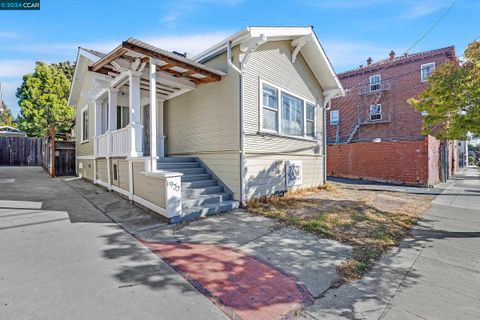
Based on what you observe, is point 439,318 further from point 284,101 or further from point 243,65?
point 284,101

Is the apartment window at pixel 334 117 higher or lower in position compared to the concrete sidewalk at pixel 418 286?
higher

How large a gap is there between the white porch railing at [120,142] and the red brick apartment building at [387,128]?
12.4 meters

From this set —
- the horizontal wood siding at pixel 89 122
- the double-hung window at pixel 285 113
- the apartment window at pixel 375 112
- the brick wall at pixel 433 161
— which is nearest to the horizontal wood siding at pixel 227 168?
the double-hung window at pixel 285 113

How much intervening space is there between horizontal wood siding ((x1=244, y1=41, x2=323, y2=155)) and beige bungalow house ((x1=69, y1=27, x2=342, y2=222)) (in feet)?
0.11

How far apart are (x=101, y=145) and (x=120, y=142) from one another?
95.4 inches

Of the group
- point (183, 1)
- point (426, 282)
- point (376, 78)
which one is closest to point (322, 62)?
point (183, 1)

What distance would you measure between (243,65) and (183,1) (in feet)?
9.12

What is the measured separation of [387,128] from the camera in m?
22.1

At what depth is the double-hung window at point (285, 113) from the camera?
7.87m

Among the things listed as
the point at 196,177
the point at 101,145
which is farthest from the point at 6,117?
the point at 196,177

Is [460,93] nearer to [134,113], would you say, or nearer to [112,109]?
[134,113]

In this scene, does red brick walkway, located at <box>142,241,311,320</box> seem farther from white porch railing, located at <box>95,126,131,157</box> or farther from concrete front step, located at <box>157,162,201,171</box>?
white porch railing, located at <box>95,126,131,157</box>

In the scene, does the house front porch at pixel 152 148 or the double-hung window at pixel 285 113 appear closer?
the house front porch at pixel 152 148

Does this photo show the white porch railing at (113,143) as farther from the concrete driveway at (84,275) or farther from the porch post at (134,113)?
the concrete driveway at (84,275)
